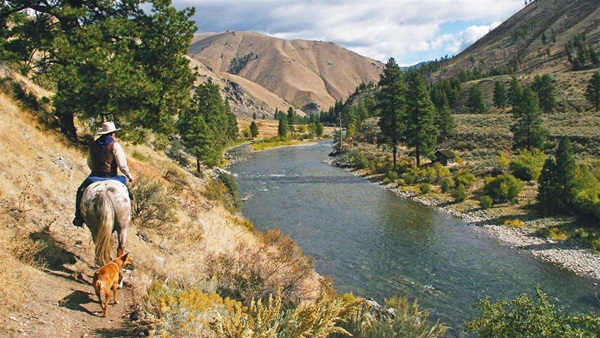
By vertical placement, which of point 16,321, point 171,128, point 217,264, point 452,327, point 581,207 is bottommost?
point 452,327

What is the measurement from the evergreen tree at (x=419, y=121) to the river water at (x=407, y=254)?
40.8 ft

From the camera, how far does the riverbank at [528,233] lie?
21969 mm

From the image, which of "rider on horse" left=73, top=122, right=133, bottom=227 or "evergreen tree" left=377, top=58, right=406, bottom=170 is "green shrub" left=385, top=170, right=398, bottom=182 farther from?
"rider on horse" left=73, top=122, right=133, bottom=227

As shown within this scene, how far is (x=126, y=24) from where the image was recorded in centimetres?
1538

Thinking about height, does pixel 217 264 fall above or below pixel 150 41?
below

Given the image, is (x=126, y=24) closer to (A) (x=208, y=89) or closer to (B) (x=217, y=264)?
(B) (x=217, y=264)

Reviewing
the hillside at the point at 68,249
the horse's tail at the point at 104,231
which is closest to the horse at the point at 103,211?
the horse's tail at the point at 104,231

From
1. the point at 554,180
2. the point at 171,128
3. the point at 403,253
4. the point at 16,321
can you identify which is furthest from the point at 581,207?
the point at 16,321

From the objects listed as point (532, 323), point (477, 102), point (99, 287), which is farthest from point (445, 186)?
point (477, 102)

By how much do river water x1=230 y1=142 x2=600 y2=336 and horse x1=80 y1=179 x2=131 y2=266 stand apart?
1191cm

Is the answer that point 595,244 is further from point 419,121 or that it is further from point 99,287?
point 419,121

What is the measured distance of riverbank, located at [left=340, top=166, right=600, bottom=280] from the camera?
22.0 m

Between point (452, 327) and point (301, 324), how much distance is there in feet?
37.3

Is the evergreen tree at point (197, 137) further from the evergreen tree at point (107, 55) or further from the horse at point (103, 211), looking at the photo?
the horse at point (103, 211)
